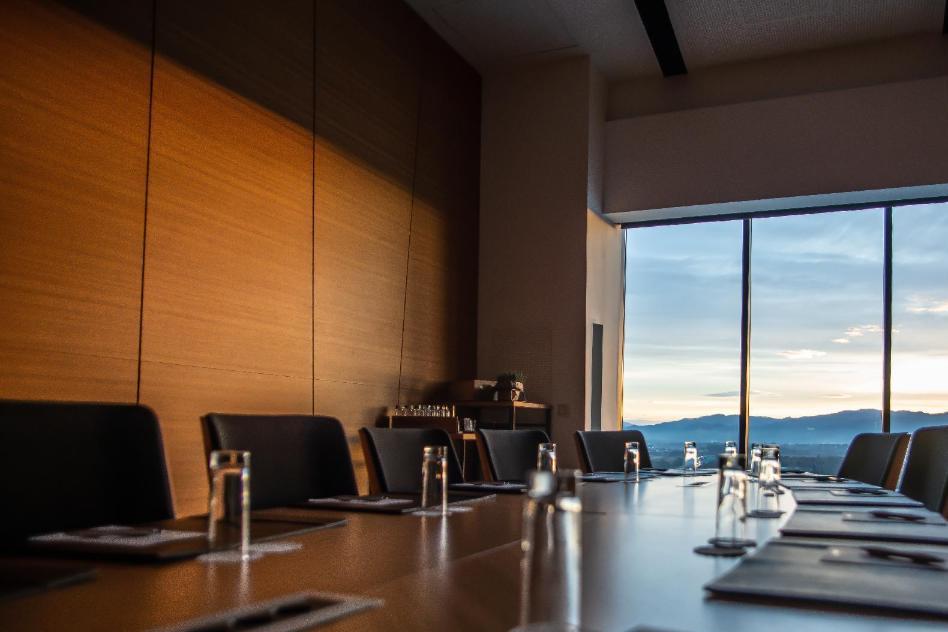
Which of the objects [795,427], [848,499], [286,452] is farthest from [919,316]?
[286,452]

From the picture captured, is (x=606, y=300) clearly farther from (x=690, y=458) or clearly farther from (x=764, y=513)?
(x=764, y=513)

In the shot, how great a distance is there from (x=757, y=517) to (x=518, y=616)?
1.29 meters

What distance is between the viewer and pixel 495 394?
7.07 meters

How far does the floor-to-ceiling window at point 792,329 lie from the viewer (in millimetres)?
7543

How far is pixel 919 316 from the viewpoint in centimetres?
757

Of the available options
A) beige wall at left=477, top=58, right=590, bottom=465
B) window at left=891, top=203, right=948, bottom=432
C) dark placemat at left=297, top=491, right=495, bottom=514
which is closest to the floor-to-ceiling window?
window at left=891, top=203, right=948, bottom=432

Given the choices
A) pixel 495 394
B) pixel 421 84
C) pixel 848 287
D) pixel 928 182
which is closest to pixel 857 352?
pixel 848 287

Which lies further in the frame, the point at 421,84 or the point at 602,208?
the point at 602,208

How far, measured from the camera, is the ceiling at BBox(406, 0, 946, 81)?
675 centimetres

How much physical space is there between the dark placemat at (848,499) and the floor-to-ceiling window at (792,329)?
4.93 metres

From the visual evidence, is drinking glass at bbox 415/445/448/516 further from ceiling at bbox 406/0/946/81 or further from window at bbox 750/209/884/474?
window at bbox 750/209/884/474

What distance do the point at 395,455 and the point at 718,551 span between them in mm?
1705

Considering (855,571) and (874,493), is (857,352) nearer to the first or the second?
(874,493)

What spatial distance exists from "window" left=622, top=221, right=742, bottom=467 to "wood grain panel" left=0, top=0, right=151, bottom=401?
17.1ft
